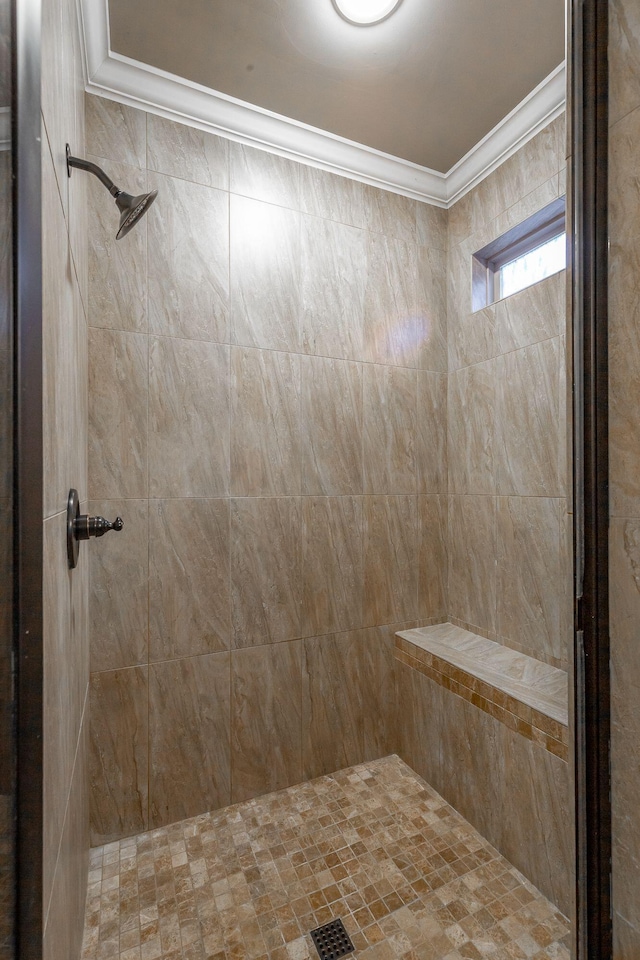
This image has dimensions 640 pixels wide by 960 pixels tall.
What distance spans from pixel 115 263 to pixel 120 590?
45.2 inches

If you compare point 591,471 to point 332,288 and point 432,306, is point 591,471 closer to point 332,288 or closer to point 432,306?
point 332,288

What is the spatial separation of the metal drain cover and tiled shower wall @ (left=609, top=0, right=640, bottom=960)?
82 cm

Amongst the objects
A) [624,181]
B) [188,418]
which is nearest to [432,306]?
[188,418]

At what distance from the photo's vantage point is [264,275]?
1.87 m

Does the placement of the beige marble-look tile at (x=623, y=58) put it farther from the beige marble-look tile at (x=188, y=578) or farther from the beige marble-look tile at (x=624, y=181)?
the beige marble-look tile at (x=188, y=578)

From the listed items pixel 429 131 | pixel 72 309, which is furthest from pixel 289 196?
pixel 72 309

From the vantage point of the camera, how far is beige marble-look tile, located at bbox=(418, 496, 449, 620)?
2.22m

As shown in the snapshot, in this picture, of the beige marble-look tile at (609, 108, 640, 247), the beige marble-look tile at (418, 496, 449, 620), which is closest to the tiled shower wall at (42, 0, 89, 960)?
the beige marble-look tile at (609, 108, 640, 247)

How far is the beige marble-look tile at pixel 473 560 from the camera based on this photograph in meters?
2.04

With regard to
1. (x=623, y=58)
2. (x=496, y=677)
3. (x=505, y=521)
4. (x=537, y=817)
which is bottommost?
(x=537, y=817)

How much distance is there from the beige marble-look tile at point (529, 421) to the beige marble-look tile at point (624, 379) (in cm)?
105

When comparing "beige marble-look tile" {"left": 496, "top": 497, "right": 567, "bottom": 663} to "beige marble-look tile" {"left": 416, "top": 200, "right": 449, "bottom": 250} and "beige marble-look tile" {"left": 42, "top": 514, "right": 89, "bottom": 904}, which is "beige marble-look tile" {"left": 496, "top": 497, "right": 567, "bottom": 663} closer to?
"beige marble-look tile" {"left": 416, "top": 200, "right": 449, "bottom": 250}

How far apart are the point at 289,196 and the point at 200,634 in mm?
1801

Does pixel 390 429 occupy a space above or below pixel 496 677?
above
